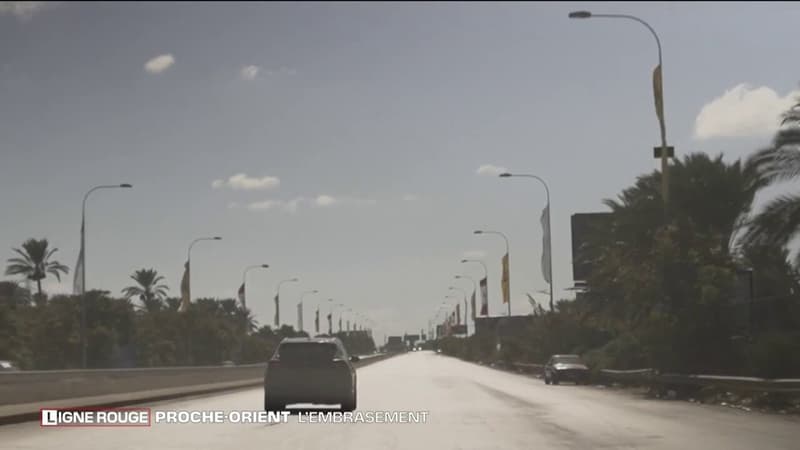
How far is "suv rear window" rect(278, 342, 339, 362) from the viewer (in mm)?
26391

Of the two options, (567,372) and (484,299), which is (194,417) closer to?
(567,372)

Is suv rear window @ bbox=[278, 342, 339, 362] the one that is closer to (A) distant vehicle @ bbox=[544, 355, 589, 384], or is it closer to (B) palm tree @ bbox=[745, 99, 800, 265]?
(B) palm tree @ bbox=[745, 99, 800, 265]

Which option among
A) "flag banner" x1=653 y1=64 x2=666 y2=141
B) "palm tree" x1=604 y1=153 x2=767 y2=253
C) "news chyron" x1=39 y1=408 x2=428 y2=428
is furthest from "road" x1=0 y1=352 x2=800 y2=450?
"palm tree" x1=604 y1=153 x2=767 y2=253

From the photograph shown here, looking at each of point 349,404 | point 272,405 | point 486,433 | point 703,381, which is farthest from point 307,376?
point 703,381

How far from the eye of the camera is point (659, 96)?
3906cm

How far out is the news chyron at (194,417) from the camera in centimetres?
2364

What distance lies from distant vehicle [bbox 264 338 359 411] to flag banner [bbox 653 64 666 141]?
16974mm

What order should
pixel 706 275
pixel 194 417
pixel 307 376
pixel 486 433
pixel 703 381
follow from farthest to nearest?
1. pixel 706 275
2. pixel 703 381
3. pixel 194 417
4. pixel 307 376
5. pixel 486 433

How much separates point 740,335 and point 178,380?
72.3 feet

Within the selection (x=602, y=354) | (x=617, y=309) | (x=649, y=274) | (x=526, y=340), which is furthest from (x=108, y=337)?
(x=649, y=274)

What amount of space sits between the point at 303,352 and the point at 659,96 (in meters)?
18.5

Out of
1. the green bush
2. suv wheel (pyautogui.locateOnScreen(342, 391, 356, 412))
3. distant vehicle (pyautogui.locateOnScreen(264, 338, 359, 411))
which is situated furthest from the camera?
the green bush

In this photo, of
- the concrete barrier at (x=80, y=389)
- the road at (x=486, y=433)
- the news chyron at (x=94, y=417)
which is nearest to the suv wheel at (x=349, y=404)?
the road at (x=486, y=433)

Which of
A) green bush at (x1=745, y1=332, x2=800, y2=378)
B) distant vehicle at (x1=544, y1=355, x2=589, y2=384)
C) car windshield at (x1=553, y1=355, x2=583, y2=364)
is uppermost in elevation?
green bush at (x1=745, y1=332, x2=800, y2=378)
